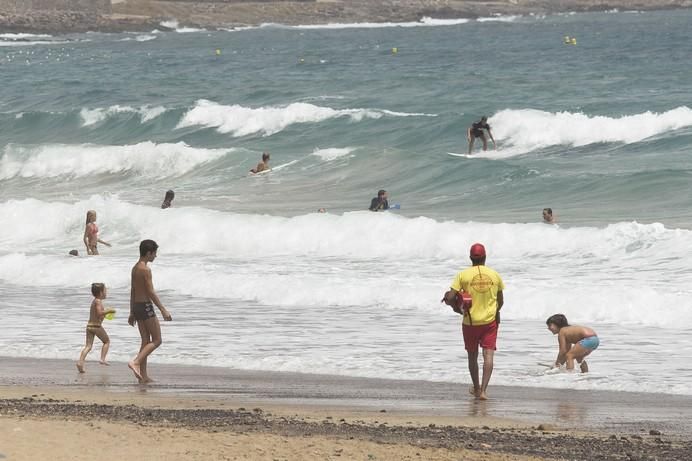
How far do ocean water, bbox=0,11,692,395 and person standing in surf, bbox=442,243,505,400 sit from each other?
104cm

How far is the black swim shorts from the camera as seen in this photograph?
453 inches

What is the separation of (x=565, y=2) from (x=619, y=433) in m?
156

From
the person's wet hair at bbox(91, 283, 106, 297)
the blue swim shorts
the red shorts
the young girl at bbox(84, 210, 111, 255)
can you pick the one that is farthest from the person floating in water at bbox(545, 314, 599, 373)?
the young girl at bbox(84, 210, 111, 255)

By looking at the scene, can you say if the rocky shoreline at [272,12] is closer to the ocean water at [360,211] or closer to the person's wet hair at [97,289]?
the ocean water at [360,211]

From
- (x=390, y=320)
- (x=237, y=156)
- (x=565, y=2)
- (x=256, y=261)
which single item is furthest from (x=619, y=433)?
(x=565, y=2)

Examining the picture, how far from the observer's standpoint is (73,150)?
35938mm

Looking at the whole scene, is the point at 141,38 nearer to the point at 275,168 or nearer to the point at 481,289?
the point at 275,168

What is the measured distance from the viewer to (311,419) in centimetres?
938

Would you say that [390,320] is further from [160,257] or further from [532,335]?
[160,257]

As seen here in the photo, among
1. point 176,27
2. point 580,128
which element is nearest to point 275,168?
point 580,128

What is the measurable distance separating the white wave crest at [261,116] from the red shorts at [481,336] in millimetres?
27182

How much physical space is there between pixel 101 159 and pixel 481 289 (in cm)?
2592

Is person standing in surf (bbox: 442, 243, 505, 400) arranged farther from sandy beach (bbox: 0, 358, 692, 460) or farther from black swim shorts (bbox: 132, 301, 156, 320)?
black swim shorts (bbox: 132, 301, 156, 320)

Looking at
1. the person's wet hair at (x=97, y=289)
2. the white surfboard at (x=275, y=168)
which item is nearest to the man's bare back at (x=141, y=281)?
the person's wet hair at (x=97, y=289)
